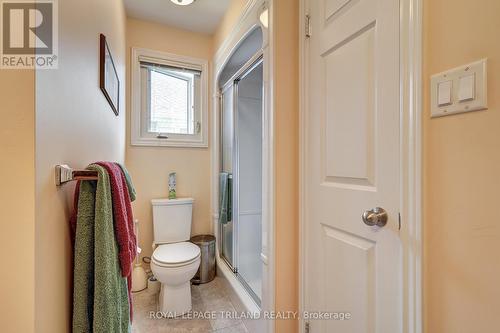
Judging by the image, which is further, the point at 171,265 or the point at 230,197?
the point at 230,197

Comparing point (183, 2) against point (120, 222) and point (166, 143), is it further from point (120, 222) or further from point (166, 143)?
point (120, 222)

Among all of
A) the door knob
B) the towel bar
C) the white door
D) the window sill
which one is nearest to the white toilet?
the window sill

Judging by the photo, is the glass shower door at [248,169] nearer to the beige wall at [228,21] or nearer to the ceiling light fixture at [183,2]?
the beige wall at [228,21]

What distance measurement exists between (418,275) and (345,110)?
629 mm

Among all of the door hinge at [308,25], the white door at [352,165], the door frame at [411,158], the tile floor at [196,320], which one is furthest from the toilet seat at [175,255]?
the door hinge at [308,25]

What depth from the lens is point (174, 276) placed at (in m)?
1.71

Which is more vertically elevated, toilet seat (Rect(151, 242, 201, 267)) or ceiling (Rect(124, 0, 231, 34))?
ceiling (Rect(124, 0, 231, 34))

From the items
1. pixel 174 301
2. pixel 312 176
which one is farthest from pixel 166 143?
pixel 312 176

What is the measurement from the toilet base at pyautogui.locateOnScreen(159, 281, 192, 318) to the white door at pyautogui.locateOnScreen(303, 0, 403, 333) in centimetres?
104
